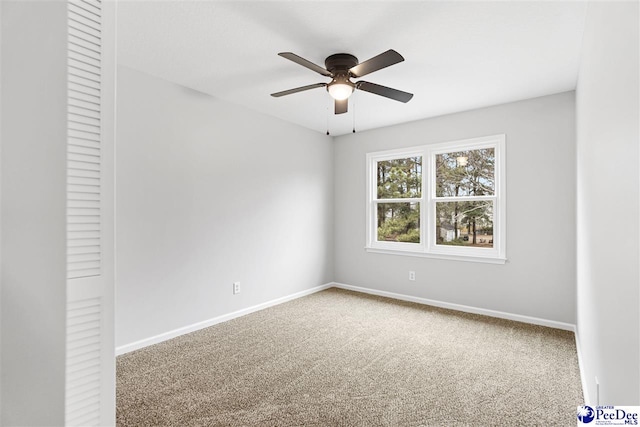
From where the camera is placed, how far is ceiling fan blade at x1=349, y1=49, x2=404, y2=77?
2.13m

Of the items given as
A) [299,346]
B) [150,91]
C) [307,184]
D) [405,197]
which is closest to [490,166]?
[405,197]

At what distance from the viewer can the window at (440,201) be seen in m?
4.02

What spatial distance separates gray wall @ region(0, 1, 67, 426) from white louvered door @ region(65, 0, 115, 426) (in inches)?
0.9

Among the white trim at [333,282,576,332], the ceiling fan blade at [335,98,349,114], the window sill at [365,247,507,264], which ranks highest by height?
the ceiling fan blade at [335,98,349,114]

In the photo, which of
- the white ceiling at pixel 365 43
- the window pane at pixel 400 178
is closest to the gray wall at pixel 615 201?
the white ceiling at pixel 365 43

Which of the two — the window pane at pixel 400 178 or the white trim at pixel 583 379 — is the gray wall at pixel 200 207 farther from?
the white trim at pixel 583 379

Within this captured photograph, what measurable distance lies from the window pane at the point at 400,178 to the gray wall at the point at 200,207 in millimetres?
1030

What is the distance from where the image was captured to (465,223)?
424 cm

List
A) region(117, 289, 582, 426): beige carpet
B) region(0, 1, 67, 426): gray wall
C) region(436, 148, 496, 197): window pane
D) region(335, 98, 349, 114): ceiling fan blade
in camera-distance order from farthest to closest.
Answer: region(436, 148, 496, 197): window pane, region(335, 98, 349, 114): ceiling fan blade, region(117, 289, 582, 426): beige carpet, region(0, 1, 67, 426): gray wall

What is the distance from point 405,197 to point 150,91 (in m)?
3.33

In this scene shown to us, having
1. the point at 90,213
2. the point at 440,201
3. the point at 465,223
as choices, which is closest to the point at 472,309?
the point at 465,223

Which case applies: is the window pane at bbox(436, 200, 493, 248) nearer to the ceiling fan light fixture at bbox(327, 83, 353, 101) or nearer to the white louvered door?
the ceiling fan light fixture at bbox(327, 83, 353, 101)

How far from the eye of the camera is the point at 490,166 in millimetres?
A: 4047

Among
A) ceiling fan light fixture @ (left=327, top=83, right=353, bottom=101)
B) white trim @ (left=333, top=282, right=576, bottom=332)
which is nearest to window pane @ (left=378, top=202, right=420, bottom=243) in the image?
white trim @ (left=333, top=282, right=576, bottom=332)
